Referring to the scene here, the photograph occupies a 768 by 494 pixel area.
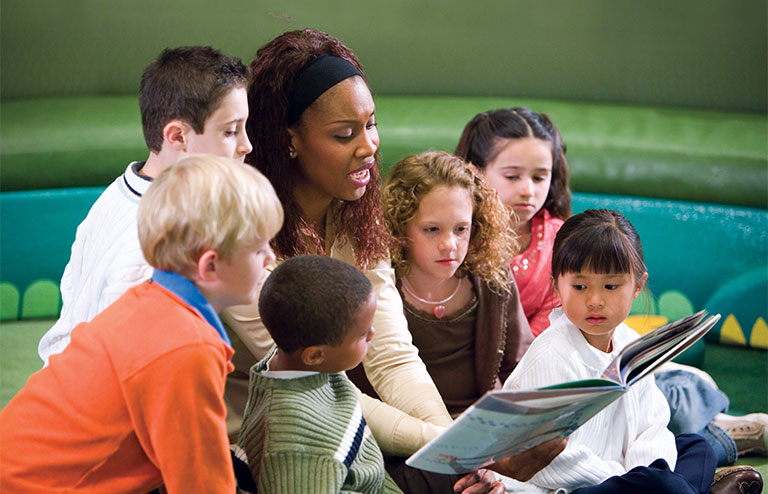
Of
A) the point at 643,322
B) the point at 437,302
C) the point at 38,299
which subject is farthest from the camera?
the point at 38,299

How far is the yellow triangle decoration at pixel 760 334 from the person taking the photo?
2840 mm

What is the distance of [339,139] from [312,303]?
0.45m

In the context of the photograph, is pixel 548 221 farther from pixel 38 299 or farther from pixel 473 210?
pixel 38 299

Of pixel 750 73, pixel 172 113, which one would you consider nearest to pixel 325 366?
pixel 172 113

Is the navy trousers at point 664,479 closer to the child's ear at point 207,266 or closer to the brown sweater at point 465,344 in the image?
the brown sweater at point 465,344

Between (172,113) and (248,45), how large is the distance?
1953mm

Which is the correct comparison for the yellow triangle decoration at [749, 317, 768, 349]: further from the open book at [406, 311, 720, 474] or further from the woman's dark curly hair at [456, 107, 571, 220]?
the open book at [406, 311, 720, 474]

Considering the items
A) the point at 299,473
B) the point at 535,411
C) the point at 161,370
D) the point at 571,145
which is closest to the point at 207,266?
the point at 161,370

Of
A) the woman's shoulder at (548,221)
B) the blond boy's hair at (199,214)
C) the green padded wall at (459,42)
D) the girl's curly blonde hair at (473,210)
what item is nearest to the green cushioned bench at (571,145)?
the green padded wall at (459,42)

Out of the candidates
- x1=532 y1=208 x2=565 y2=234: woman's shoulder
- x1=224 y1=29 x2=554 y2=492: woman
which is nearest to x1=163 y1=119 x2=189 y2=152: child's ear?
x1=224 y1=29 x2=554 y2=492: woman

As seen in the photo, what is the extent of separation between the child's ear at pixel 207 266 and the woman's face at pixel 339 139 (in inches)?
21.2

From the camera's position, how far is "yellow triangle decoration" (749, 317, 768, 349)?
9.32 feet

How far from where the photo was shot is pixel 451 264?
73.3 inches

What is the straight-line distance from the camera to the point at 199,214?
118cm
